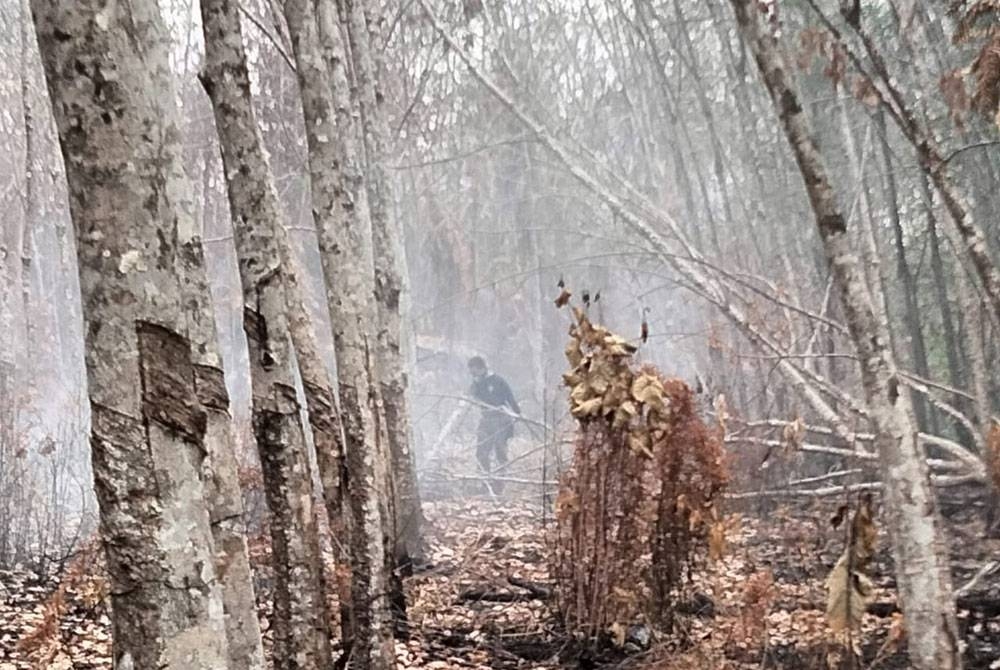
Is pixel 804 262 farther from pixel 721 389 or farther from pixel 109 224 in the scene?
pixel 109 224

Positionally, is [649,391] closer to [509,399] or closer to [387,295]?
[387,295]

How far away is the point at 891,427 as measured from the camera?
4320 mm

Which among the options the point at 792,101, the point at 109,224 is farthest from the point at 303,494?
the point at 792,101

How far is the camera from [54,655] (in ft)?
15.2

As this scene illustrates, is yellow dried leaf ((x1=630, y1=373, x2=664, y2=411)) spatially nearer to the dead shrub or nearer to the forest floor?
the dead shrub

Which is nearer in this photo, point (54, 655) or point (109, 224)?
point (109, 224)

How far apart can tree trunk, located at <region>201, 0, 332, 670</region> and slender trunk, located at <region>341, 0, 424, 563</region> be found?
2.98m

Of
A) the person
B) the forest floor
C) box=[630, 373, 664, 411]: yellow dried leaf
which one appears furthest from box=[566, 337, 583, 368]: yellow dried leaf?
the person

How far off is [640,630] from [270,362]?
255 cm

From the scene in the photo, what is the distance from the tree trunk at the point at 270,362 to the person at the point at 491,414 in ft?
31.6

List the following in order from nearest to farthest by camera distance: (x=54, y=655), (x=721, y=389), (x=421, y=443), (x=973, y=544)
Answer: (x=54, y=655), (x=973, y=544), (x=721, y=389), (x=421, y=443)

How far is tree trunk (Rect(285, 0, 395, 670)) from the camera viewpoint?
4.42 metres

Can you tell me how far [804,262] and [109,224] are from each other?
46.4ft

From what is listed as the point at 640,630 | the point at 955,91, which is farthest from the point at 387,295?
the point at 955,91
